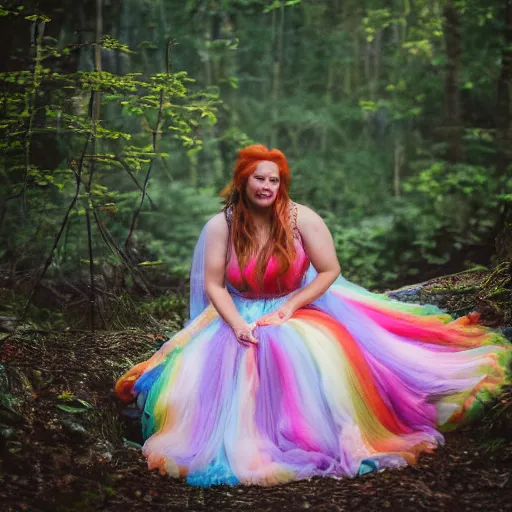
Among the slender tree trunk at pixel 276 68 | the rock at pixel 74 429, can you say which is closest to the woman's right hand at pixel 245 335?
the rock at pixel 74 429

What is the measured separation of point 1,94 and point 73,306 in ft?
4.86

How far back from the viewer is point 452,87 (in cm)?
838

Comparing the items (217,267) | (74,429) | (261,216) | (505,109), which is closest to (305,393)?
(217,267)

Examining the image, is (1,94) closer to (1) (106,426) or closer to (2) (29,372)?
(2) (29,372)

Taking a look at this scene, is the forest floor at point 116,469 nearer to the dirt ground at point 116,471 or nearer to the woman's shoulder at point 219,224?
the dirt ground at point 116,471

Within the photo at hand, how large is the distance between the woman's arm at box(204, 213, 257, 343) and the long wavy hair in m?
0.06

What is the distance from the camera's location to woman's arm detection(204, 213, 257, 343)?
3209mm

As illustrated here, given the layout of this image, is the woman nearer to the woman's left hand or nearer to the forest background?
the woman's left hand

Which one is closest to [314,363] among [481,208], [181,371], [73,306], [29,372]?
[181,371]

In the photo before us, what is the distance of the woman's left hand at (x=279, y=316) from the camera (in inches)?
123

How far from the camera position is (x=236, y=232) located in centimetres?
324

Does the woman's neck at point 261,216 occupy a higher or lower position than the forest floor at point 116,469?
higher

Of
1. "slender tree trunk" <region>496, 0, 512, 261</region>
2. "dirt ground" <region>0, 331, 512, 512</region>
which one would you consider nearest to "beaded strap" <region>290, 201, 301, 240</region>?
"dirt ground" <region>0, 331, 512, 512</region>

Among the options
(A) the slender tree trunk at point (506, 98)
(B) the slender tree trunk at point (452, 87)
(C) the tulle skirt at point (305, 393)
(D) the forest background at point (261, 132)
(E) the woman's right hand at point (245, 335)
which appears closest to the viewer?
(C) the tulle skirt at point (305, 393)
